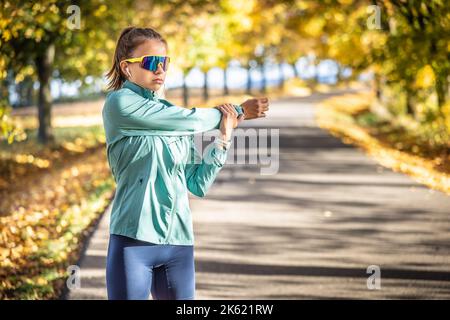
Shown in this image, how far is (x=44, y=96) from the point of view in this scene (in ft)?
68.4

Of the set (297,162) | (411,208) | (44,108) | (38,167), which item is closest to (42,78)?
(44,108)

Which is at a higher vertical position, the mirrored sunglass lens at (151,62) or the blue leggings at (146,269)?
the mirrored sunglass lens at (151,62)

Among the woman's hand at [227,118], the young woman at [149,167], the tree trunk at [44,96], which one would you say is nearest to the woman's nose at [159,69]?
the young woman at [149,167]

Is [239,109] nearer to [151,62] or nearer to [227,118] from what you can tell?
[227,118]

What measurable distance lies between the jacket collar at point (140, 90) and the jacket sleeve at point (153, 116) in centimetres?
7

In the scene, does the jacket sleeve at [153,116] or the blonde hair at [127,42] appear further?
the blonde hair at [127,42]

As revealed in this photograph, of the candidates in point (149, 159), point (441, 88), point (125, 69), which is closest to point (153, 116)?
point (149, 159)

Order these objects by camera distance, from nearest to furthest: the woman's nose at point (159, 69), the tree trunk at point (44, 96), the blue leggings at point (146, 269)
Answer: the blue leggings at point (146, 269), the woman's nose at point (159, 69), the tree trunk at point (44, 96)

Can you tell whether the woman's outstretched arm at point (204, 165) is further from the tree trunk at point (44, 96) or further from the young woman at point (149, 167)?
the tree trunk at point (44, 96)

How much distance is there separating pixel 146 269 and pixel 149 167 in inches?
17.0

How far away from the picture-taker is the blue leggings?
2.74 metres

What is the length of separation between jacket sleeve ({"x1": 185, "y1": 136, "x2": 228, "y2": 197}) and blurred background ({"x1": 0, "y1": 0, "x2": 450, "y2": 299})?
1.89ft

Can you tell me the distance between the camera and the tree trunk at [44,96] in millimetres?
20328

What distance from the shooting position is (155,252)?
2779 mm
